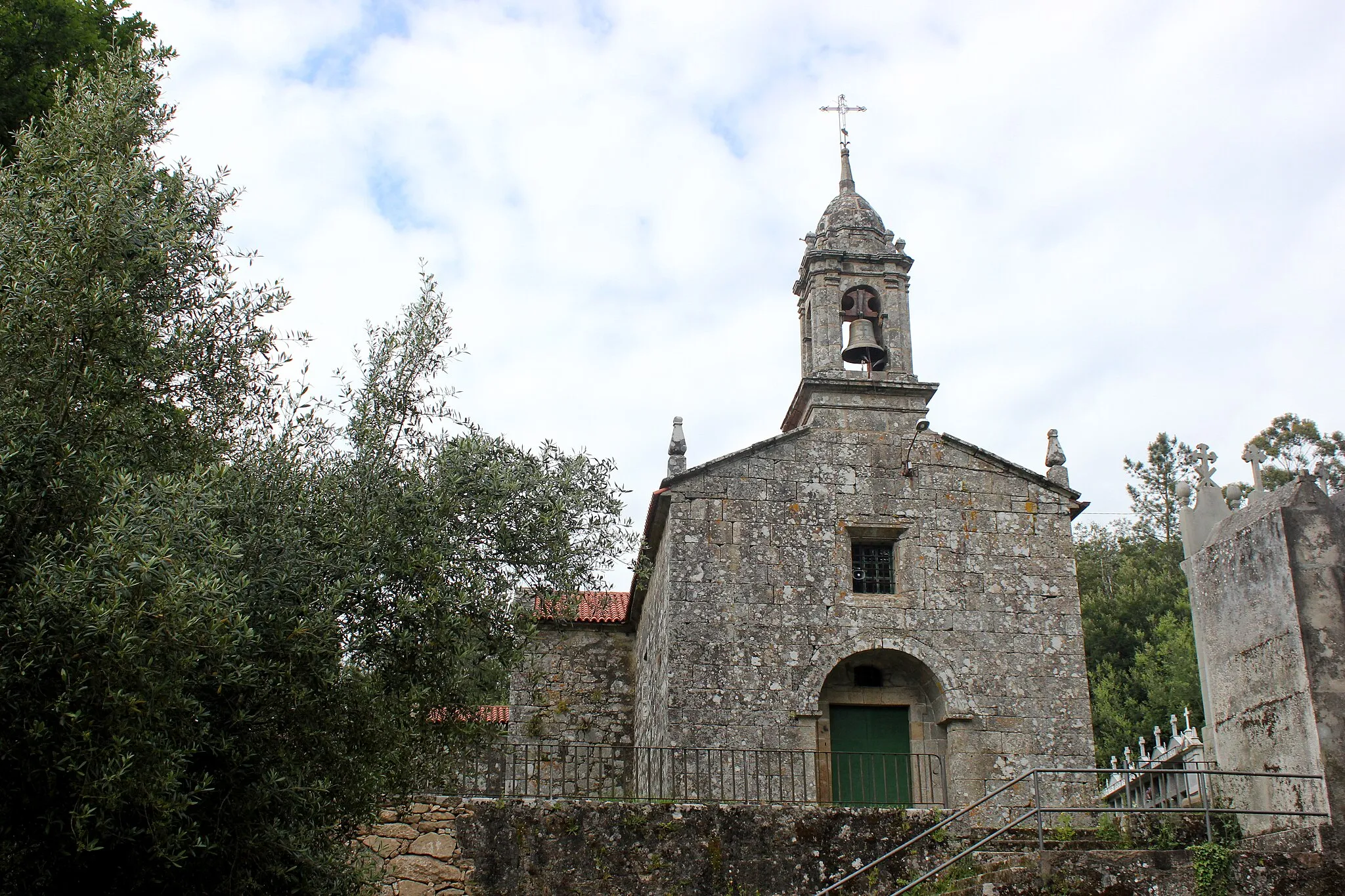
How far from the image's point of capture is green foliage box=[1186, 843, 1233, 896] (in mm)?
8805

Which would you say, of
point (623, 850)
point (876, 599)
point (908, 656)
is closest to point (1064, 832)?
point (908, 656)

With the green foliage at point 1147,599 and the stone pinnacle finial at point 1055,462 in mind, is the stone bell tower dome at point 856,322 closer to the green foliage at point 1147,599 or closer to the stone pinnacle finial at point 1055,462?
the stone pinnacle finial at point 1055,462

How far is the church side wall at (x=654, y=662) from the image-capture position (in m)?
15.5

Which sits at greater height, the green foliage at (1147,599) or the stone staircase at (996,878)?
the green foliage at (1147,599)

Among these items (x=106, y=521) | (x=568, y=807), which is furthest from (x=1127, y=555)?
(x=106, y=521)

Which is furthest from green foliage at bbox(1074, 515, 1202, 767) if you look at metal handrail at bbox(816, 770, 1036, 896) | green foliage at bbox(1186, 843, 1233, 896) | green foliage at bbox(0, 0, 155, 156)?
green foliage at bbox(0, 0, 155, 156)

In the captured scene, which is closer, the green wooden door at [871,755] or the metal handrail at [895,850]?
the metal handrail at [895,850]

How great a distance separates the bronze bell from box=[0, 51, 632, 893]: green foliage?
865cm

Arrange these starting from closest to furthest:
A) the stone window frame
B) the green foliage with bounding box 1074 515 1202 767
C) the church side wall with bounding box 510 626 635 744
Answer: the stone window frame < the church side wall with bounding box 510 626 635 744 < the green foliage with bounding box 1074 515 1202 767

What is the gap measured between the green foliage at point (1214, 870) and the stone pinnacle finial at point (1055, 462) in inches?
335

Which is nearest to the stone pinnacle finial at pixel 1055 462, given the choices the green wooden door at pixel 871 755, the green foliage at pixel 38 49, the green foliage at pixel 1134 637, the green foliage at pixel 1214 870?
the green wooden door at pixel 871 755

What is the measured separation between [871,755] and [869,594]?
2156mm

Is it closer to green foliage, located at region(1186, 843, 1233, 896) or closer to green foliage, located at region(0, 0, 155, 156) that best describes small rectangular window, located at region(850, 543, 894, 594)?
green foliage, located at region(1186, 843, 1233, 896)

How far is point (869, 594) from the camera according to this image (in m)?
15.9
